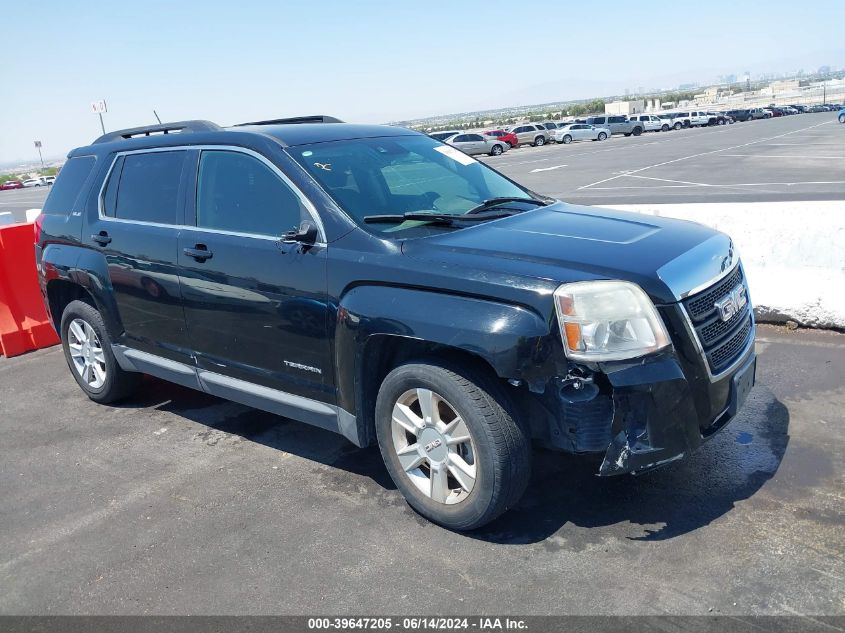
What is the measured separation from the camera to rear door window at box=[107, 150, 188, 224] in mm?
4801

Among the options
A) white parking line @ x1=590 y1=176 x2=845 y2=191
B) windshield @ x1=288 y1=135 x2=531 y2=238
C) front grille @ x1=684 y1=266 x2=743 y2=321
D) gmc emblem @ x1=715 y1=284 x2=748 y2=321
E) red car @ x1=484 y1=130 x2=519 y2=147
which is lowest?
Answer: white parking line @ x1=590 y1=176 x2=845 y2=191

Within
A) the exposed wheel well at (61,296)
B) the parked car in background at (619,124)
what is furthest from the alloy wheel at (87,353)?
the parked car in background at (619,124)

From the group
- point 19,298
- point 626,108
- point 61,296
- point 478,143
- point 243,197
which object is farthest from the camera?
point 626,108

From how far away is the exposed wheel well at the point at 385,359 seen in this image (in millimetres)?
3510

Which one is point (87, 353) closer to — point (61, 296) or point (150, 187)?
point (61, 296)

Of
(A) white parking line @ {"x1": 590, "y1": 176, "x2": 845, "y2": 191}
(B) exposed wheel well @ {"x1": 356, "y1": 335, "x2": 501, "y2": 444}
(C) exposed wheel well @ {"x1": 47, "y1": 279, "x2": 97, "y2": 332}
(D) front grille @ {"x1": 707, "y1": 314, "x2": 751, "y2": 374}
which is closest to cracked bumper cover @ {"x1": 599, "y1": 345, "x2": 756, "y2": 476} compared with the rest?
(D) front grille @ {"x1": 707, "y1": 314, "x2": 751, "y2": 374}

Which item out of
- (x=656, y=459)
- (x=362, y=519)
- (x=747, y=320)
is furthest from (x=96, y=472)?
(x=747, y=320)

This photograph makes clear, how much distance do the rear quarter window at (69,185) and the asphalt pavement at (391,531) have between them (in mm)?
1826

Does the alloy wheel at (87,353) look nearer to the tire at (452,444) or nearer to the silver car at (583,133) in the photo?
the tire at (452,444)

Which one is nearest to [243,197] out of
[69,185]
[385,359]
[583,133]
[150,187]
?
[150,187]

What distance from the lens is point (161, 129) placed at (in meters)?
5.46

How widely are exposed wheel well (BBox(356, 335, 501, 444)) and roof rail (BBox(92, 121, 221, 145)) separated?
2.09 meters

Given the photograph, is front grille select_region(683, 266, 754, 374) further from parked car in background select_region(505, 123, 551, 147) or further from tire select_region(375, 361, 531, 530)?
parked car in background select_region(505, 123, 551, 147)

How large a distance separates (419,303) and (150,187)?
2.52 meters
